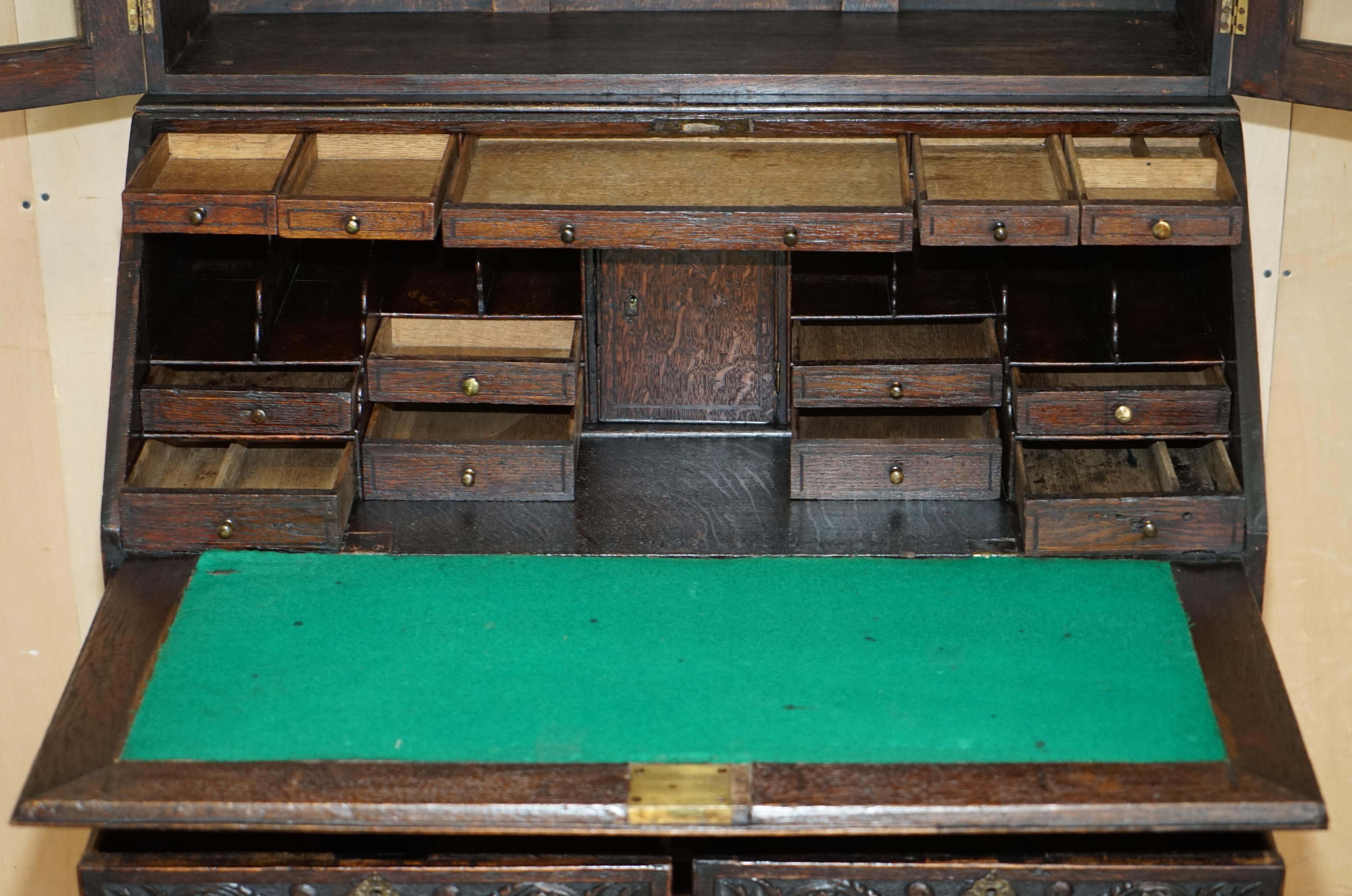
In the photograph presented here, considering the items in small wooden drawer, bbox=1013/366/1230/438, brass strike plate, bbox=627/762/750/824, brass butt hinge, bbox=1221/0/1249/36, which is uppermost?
brass butt hinge, bbox=1221/0/1249/36

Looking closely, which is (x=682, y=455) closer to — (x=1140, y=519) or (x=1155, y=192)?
(x=1140, y=519)

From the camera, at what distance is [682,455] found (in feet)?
9.30

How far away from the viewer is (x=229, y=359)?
2541 millimetres

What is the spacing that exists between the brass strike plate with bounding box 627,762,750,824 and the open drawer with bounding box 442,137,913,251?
2.51 ft

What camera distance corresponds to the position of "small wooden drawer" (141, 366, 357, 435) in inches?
99.0

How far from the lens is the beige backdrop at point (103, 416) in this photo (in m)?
3.02

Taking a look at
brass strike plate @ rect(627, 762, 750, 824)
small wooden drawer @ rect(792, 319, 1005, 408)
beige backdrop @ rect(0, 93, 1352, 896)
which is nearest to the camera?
brass strike plate @ rect(627, 762, 750, 824)

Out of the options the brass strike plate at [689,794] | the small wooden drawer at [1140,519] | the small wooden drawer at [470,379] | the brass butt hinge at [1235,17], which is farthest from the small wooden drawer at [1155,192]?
the brass strike plate at [689,794]

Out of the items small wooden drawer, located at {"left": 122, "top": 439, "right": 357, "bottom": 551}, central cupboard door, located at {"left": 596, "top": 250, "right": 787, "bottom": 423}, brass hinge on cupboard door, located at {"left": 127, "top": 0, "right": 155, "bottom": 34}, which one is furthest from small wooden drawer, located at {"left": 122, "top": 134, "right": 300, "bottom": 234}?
central cupboard door, located at {"left": 596, "top": 250, "right": 787, "bottom": 423}

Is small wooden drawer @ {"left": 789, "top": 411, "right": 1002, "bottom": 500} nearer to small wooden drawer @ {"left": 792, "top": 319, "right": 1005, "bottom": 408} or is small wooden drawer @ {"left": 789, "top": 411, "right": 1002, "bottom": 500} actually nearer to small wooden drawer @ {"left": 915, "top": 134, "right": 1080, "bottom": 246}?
small wooden drawer @ {"left": 792, "top": 319, "right": 1005, "bottom": 408}

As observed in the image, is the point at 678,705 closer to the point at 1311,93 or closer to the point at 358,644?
the point at 358,644

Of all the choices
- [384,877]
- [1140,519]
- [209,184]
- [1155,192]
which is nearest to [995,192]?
[1155,192]

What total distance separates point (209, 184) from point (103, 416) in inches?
36.2

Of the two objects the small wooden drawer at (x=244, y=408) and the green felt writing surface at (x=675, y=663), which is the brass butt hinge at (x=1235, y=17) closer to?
the green felt writing surface at (x=675, y=663)
